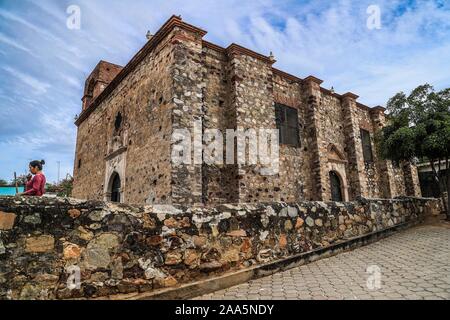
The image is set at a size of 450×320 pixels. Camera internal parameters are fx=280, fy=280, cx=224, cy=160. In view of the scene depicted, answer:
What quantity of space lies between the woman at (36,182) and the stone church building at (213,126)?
2.89 meters

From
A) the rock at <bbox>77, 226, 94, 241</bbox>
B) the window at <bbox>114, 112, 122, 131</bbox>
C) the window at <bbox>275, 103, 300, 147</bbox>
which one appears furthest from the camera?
the window at <bbox>114, 112, 122, 131</bbox>

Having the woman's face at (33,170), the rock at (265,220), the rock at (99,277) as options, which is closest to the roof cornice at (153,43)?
the woman's face at (33,170)

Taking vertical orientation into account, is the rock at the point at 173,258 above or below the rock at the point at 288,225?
below

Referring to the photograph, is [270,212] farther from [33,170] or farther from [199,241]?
[33,170]

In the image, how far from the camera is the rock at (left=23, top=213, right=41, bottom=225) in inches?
97.9

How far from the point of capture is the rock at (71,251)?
2625 millimetres

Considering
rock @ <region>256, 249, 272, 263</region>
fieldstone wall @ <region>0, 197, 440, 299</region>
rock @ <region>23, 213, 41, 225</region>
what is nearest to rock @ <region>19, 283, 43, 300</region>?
fieldstone wall @ <region>0, 197, 440, 299</region>

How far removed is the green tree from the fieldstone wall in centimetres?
598

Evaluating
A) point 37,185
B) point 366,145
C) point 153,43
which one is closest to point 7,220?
point 37,185

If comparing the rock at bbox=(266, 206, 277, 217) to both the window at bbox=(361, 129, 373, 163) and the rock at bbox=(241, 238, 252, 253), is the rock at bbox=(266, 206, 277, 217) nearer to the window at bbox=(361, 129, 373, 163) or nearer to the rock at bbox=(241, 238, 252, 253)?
the rock at bbox=(241, 238, 252, 253)

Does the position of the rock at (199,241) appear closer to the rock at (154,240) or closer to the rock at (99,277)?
the rock at (154,240)

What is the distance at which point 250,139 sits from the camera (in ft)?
29.1

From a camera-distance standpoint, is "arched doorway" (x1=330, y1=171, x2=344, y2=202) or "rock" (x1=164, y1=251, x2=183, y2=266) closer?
"rock" (x1=164, y1=251, x2=183, y2=266)

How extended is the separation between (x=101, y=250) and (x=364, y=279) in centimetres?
312
